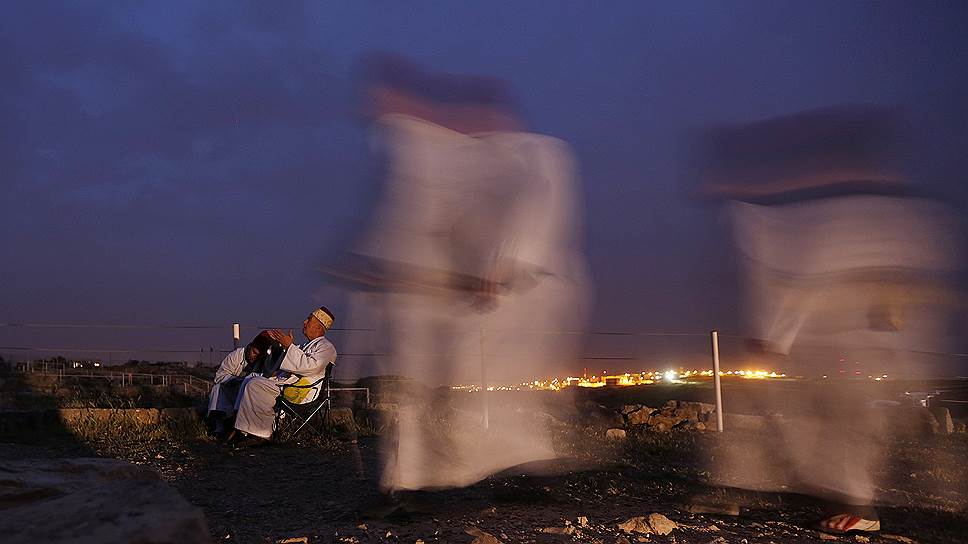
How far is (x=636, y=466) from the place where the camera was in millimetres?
5910

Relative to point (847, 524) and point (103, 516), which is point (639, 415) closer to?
point (847, 524)

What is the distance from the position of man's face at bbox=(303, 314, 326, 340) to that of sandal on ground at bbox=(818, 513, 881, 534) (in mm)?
4823

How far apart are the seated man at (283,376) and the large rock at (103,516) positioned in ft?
14.3

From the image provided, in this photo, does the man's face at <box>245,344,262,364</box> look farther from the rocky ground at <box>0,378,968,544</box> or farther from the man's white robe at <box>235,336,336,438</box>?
the rocky ground at <box>0,378,968,544</box>

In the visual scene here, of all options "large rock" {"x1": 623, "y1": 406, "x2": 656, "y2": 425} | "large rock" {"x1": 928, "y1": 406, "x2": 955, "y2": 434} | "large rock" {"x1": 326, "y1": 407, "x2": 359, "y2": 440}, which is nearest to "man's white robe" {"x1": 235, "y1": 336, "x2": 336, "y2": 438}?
"large rock" {"x1": 326, "y1": 407, "x2": 359, "y2": 440}

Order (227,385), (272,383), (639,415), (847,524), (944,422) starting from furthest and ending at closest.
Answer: (639,415) → (944,422) → (227,385) → (272,383) → (847,524)

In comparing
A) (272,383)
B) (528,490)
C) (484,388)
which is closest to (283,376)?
(272,383)

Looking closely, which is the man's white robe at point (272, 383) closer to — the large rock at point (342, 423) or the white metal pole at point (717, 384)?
the large rock at point (342, 423)

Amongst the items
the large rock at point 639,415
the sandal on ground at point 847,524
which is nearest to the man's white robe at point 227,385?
the large rock at point 639,415

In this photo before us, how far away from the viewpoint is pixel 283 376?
7.02 m

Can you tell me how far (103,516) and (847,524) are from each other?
10.9 ft

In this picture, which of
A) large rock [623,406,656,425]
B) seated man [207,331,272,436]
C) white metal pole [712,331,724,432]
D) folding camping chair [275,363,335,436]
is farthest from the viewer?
large rock [623,406,656,425]

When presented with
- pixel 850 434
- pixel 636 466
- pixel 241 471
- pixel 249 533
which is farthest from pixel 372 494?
pixel 850 434

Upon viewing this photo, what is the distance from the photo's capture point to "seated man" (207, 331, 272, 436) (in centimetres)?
724
